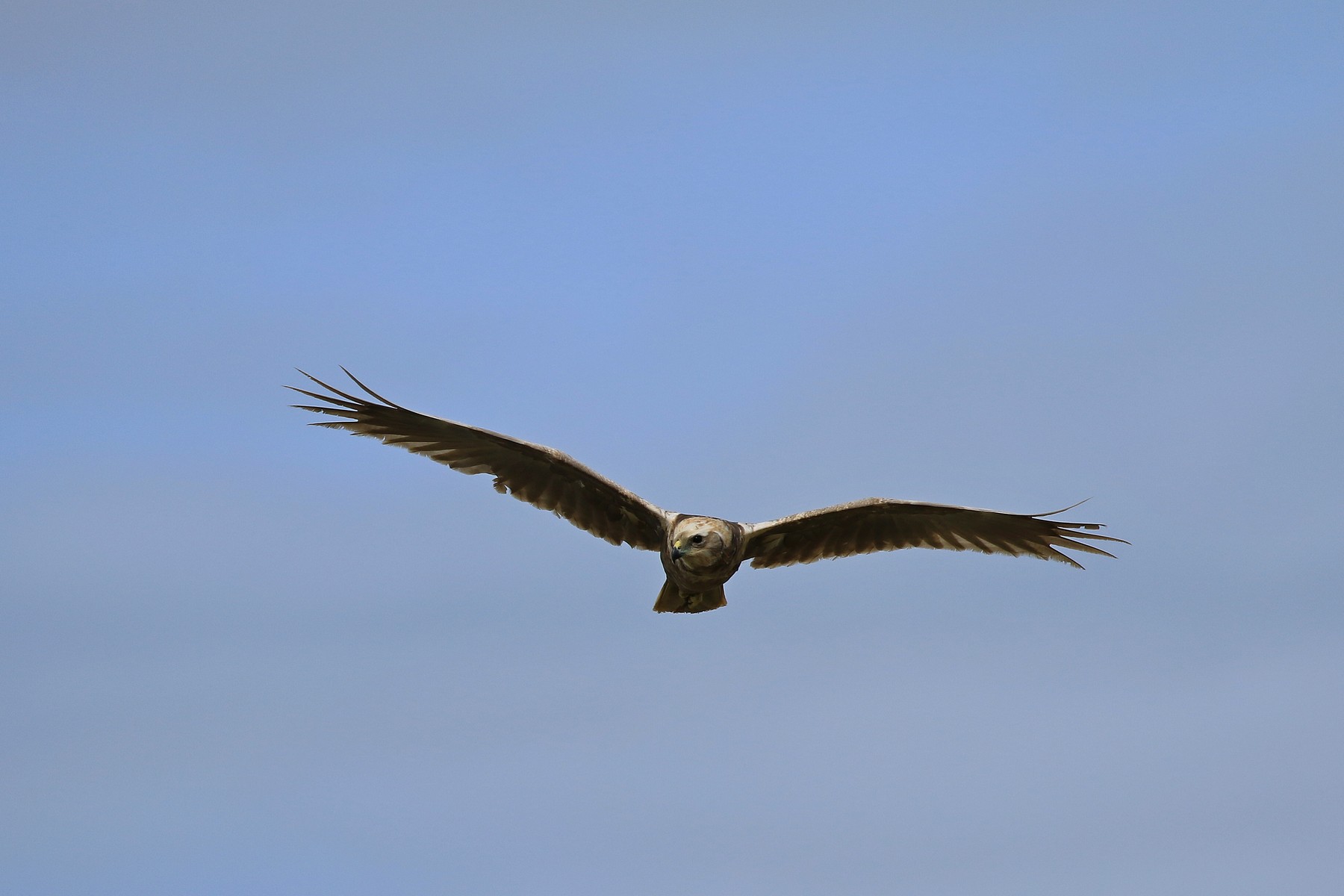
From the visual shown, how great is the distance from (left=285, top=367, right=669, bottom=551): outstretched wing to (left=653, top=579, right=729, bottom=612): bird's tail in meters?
0.56

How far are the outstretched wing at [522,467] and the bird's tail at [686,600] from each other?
0.56 m

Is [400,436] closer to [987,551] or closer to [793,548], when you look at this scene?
[793,548]

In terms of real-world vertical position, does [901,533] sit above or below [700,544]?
above

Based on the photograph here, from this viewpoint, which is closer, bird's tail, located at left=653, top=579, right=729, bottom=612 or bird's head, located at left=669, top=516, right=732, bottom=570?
bird's head, located at left=669, top=516, right=732, bottom=570

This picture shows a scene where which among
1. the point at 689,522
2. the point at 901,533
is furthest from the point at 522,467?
the point at 901,533

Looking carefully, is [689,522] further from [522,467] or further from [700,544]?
[522,467]

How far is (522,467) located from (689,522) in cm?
223

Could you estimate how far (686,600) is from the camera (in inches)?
624

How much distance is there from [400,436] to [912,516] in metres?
5.88

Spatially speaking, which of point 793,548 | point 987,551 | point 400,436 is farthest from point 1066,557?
point 400,436

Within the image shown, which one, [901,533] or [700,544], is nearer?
[700,544]

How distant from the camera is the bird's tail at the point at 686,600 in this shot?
621 inches

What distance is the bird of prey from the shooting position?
50.8 ft

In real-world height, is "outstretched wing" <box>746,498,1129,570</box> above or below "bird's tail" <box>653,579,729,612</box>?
above
